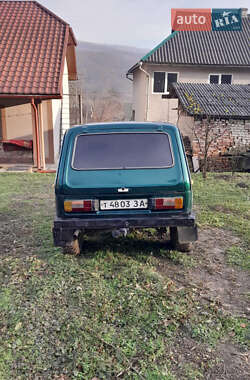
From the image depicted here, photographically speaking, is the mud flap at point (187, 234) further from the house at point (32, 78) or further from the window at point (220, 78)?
the window at point (220, 78)

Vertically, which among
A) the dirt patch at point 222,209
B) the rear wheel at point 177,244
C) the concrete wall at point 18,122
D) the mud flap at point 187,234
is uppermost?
the concrete wall at point 18,122

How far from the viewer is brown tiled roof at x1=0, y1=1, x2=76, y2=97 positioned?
10812 millimetres

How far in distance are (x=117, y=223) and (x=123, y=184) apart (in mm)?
465

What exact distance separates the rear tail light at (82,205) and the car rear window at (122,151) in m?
0.41

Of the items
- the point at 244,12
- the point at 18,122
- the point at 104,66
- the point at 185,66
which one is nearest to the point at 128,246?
the point at 18,122

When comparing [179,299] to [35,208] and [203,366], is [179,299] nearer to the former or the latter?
[203,366]

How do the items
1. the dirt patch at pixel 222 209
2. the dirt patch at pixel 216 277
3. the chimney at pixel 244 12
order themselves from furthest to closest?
the chimney at pixel 244 12 → the dirt patch at pixel 222 209 → the dirt patch at pixel 216 277

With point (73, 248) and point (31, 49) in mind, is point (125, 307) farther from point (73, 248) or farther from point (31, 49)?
point (31, 49)

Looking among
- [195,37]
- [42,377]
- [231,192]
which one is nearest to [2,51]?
[231,192]

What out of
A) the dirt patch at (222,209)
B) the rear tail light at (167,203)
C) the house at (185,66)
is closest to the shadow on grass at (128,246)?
the rear tail light at (167,203)

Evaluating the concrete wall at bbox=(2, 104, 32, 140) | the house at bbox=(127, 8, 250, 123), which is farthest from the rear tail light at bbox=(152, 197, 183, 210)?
the house at bbox=(127, 8, 250, 123)

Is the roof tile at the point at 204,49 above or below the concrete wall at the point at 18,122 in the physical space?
above

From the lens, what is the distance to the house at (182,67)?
67.3 feet

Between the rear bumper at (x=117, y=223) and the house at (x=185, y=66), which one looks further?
the house at (x=185, y=66)
